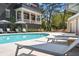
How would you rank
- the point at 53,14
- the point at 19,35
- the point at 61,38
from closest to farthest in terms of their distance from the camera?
the point at 61,38
the point at 53,14
the point at 19,35

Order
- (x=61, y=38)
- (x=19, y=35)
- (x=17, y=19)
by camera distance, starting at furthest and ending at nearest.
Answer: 1. (x=19, y=35)
2. (x=17, y=19)
3. (x=61, y=38)

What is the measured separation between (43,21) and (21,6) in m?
1.46

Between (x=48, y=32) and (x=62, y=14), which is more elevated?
(x=62, y=14)

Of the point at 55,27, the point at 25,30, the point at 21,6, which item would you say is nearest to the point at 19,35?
the point at 25,30

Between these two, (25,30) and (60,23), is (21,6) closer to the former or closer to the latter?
(25,30)

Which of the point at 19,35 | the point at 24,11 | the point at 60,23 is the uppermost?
the point at 24,11

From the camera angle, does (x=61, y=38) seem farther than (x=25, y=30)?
No

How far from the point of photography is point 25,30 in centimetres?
852

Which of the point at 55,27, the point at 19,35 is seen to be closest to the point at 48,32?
the point at 55,27

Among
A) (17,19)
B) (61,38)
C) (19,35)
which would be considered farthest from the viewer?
(19,35)

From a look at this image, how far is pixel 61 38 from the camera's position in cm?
653

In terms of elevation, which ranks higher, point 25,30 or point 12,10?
point 12,10

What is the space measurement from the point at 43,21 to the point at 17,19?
1.33 meters

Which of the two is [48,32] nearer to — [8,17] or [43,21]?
[43,21]
